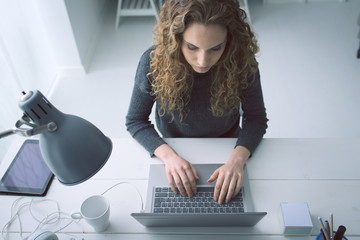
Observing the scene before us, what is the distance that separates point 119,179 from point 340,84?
6.96ft

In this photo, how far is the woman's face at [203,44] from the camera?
94 cm

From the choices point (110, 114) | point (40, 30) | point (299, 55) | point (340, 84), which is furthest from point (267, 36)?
point (40, 30)

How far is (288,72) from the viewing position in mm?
2650

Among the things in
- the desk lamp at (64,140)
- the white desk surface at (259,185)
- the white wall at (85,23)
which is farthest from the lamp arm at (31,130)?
the white wall at (85,23)

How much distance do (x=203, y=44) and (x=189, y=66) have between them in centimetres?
19

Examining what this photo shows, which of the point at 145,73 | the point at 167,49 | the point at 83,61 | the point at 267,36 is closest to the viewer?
the point at 167,49

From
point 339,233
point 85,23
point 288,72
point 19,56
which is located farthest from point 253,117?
point 85,23

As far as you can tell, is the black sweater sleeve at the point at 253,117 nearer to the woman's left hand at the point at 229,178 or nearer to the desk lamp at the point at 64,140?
the woman's left hand at the point at 229,178

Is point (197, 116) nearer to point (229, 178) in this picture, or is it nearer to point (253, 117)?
point (253, 117)

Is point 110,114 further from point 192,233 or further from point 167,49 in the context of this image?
point 192,233

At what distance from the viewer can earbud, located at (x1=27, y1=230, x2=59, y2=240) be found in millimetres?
871

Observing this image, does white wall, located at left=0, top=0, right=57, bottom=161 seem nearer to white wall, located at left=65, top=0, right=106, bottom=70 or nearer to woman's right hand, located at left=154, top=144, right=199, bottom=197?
white wall, located at left=65, top=0, right=106, bottom=70

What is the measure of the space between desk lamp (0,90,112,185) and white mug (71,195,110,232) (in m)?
0.28

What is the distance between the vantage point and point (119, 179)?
1092mm
